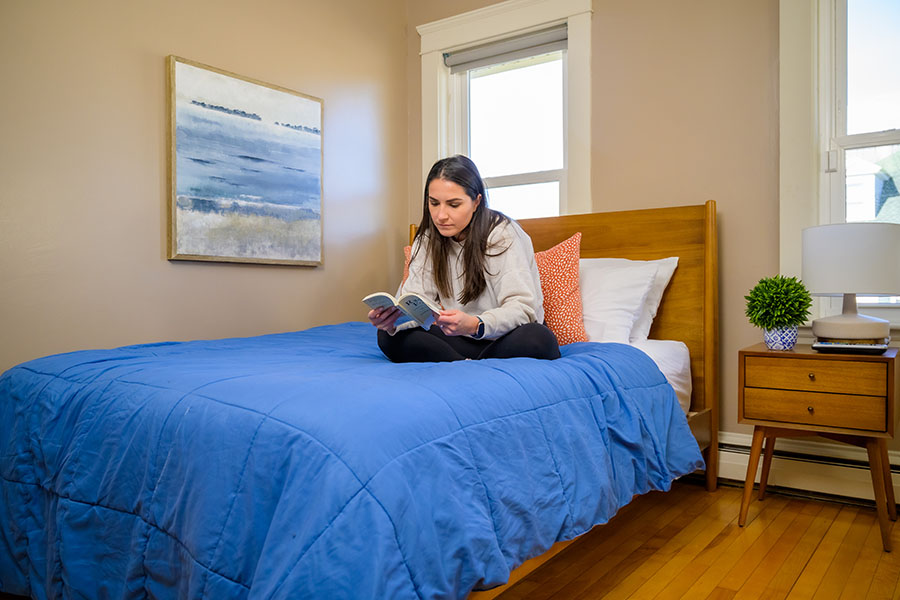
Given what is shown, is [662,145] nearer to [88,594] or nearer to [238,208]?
[238,208]

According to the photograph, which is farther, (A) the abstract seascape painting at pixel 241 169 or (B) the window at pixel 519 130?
(B) the window at pixel 519 130

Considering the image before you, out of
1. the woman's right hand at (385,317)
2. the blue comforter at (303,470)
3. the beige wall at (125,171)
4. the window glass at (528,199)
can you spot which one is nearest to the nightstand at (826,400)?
the blue comforter at (303,470)

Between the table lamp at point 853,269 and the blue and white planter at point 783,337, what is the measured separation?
7 cm

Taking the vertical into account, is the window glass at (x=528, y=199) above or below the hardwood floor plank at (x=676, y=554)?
above

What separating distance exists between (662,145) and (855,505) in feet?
5.16

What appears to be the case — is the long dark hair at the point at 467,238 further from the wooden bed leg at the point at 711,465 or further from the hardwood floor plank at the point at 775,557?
the wooden bed leg at the point at 711,465

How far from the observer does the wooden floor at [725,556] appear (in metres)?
1.61

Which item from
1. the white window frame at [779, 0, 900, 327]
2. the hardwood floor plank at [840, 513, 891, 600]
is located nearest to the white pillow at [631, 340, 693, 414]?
the white window frame at [779, 0, 900, 327]

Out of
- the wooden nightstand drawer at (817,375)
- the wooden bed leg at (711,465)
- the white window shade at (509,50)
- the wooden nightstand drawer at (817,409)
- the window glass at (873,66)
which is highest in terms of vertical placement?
the white window shade at (509,50)

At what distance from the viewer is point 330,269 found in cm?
315

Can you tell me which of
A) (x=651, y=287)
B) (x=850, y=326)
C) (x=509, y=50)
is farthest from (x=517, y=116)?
(x=850, y=326)

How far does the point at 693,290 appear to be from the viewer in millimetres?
2506

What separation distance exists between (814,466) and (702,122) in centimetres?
142

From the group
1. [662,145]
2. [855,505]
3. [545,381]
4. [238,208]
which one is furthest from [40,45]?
→ [855,505]
